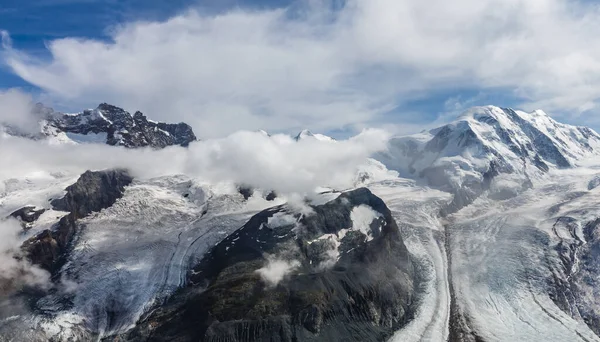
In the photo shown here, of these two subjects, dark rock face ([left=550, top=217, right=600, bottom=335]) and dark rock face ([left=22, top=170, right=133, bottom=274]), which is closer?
dark rock face ([left=550, top=217, right=600, bottom=335])

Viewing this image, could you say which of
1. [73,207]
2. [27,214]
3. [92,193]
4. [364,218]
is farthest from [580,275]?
[27,214]

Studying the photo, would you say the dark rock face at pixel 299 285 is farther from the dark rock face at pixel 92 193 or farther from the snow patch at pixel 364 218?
the dark rock face at pixel 92 193

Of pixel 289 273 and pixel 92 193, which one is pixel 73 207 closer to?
pixel 92 193

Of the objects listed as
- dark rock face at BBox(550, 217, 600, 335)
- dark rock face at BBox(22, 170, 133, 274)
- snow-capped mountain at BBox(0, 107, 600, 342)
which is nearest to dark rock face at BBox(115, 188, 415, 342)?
snow-capped mountain at BBox(0, 107, 600, 342)

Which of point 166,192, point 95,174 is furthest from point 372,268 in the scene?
point 95,174

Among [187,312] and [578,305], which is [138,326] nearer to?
[187,312]

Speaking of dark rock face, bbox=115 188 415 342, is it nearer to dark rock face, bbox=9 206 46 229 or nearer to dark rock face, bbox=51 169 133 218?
dark rock face, bbox=51 169 133 218

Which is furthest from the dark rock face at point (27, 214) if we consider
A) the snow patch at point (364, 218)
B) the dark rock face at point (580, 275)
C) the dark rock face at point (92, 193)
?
the dark rock face at point (580, 275)
